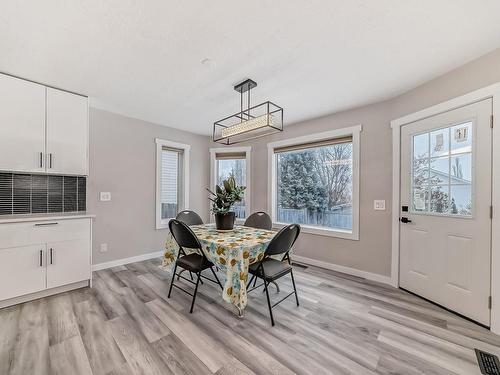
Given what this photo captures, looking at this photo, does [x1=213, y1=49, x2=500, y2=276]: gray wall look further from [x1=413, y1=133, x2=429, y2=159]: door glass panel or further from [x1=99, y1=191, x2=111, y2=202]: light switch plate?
[x1=99, y1=191, x2=111, y2=202]: light switch plate

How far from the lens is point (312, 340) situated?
5.83 ft

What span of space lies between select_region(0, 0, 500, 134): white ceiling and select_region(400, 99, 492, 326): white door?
0.62 metres

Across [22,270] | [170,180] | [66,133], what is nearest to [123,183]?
[170,180]

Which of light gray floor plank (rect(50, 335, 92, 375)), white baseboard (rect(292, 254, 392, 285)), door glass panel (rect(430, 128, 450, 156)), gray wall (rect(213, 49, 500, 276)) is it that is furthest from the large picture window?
light gray floor plank (rect(50, 335, 92, 375))

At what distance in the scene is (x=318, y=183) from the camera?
3701 mm

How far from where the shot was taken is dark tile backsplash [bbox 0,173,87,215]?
2.58 meters

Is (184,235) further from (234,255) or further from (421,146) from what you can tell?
(421,146)

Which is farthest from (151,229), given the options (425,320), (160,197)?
(425,320)

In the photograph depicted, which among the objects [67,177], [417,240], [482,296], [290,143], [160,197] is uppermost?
[290,143]

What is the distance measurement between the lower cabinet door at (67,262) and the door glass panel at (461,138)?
4.31 metres

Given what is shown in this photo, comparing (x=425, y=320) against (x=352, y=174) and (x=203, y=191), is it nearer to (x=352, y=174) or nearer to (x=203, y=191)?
(x=352, y=174)

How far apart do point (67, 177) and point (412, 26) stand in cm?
410

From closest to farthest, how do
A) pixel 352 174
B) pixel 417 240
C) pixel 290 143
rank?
pixel 417 240 < pixel 352 174 < pixel 290 143

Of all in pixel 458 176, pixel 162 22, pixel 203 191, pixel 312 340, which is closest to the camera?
pixel 162 22
